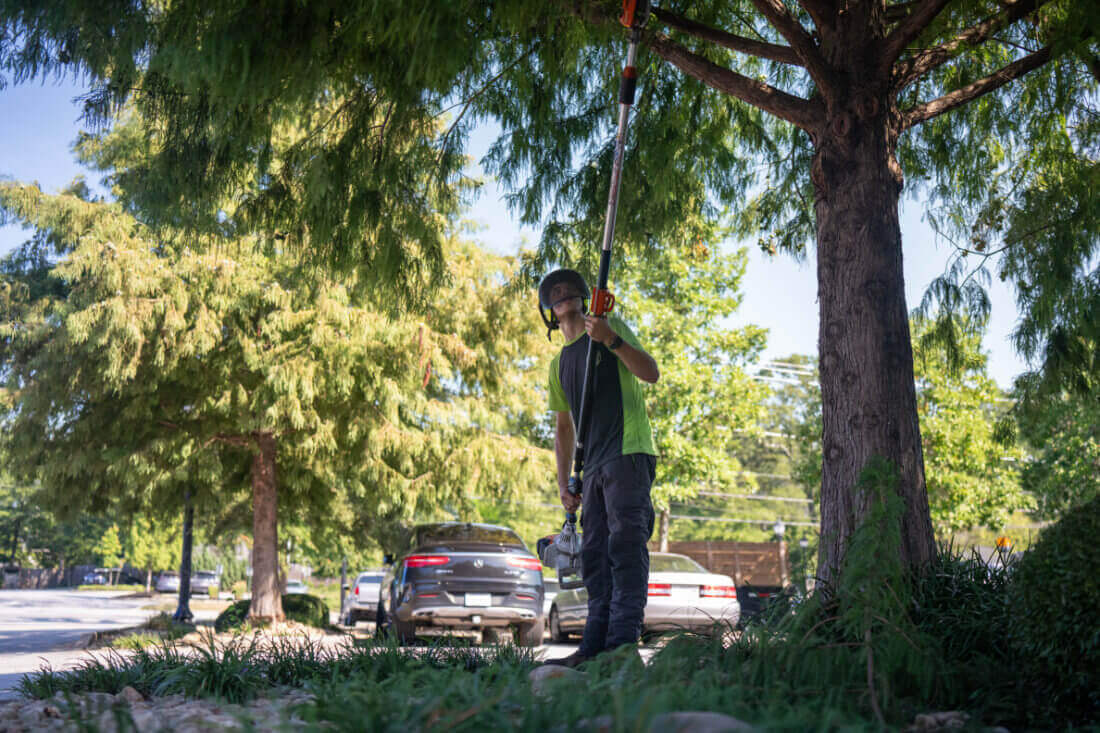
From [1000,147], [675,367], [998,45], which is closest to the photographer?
[998,45]

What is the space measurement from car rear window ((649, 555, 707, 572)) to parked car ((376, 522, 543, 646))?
222 centimetres

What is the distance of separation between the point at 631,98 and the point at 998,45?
3.94 m

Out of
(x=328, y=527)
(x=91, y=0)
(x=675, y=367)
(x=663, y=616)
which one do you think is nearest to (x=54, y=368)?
(x=328, y=527)

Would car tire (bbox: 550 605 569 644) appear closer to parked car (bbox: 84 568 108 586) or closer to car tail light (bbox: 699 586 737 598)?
car tail light (bbox: 699 586 737 598)

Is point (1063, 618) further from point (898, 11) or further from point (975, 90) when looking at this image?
point (898, 11)

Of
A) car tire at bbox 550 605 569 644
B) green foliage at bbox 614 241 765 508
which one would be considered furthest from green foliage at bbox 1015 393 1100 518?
car tire at bbox 550 605 569 644

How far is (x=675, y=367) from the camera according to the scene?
23.2 m

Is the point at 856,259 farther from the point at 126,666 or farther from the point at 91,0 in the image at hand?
the point at 126,666

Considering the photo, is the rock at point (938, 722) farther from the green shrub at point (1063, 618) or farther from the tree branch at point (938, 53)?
the tree branch at point (938, 53)

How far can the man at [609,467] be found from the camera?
13.5ft

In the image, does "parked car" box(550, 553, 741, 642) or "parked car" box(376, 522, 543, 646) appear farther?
"parked car" box(550, 553, 741, 642)

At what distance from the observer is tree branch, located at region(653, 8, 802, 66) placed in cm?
496

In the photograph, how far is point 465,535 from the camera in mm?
11367

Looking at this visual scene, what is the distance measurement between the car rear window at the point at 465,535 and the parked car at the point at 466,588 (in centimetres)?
6
